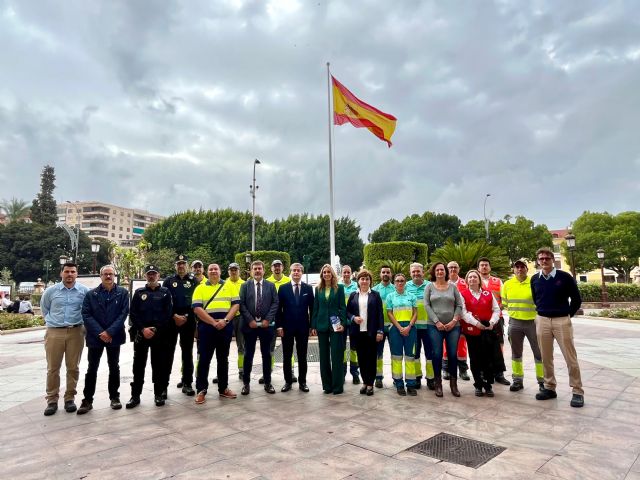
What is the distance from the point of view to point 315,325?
233 inches

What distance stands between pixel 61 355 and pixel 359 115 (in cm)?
1131

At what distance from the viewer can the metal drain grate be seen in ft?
11.2

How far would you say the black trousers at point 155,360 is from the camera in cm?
534

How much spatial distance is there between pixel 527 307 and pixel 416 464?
11.1ft

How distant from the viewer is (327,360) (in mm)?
5836

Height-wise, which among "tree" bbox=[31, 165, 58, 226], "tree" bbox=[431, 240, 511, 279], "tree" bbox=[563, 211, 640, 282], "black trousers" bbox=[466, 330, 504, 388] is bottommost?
"black trousers" bbox=[466, 330, 504, 388]

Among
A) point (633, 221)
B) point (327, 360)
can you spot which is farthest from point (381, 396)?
point (633, 221)

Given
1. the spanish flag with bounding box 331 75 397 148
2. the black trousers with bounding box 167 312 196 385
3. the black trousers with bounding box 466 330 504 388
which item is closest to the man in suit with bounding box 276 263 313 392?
the black trousers with bounding box 167 312 196 385

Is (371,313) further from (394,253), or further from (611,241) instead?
(611,241)

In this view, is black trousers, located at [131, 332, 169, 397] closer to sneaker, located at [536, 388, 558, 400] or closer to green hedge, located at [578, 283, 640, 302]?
sneaker, located at [536, 388, 558, 400]

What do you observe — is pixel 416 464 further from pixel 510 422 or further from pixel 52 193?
pixel 52 193

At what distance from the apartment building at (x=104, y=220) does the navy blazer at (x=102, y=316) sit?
3811 inches

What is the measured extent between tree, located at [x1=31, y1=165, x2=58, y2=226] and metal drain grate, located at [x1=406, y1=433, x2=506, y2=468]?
70.3m

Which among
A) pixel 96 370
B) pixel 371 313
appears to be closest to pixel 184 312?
pixel 96 370
